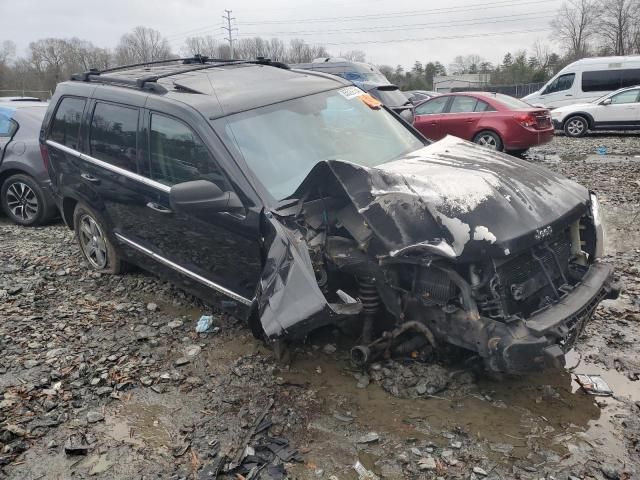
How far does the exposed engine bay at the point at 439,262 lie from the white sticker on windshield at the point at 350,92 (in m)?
1.32

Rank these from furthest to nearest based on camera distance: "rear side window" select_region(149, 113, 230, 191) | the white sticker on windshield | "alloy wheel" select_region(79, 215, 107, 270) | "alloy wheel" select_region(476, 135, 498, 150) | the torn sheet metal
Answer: "alloy wheel" select_region(476, 135, 498, 150) → "alloy wheel" select_region(79, 215, 107, 270) → the white sticker on windshield → "rear side window" select_region(149, 113, 230, 191) → the torn sheet metal

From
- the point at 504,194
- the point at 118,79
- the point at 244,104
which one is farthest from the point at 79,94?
the point at 504,194

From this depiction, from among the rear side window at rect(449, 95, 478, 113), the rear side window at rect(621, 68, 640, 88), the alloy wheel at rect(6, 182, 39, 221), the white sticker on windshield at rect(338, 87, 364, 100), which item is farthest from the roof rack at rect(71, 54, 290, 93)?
the rear side window at rect(621, 68, 640, 88)

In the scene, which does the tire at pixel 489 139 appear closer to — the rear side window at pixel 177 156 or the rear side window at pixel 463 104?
the rear side window at pixel 463 104

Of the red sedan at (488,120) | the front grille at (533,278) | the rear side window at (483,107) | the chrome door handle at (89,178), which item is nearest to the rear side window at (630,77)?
the red sedan at (488,120)

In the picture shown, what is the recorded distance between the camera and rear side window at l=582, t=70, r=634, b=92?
17337mm

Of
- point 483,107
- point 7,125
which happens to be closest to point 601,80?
point 483,107

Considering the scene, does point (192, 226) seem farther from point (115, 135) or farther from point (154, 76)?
point (154, 76)

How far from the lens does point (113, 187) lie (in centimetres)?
453

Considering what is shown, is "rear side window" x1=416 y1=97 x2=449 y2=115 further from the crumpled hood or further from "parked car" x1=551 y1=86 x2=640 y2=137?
the crumpled hood

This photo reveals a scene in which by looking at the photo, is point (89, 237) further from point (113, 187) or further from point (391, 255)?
point (391, 255)

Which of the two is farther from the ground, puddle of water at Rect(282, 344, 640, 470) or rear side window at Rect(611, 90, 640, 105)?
rear side window at Rect(611, 90, 640, 105)

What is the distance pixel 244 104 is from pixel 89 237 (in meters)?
2.59

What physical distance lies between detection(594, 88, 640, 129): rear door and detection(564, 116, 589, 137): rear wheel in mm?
347
